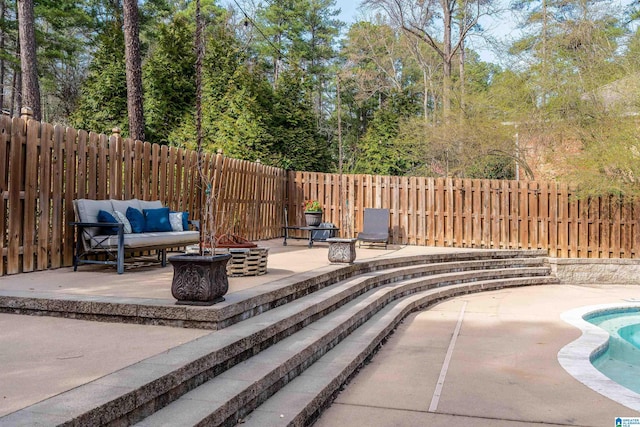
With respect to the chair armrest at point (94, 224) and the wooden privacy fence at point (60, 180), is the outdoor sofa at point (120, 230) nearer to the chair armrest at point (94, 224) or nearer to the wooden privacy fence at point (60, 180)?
the chair armrest at point (94, 224)

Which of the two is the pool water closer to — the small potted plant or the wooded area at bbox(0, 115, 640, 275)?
the wooded area at bbox(0, 115, 640, 275)

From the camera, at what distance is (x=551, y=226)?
10.9 m

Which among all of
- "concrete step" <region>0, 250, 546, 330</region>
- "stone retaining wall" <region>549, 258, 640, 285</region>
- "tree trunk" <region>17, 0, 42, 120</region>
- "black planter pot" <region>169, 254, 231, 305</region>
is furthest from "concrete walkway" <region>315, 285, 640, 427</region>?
"tree trunk" <region>17, 0, 42, 120</region>

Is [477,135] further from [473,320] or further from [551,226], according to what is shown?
[473,320]

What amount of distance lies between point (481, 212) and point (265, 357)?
29.3ft

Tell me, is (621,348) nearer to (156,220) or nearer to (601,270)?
(156,220)

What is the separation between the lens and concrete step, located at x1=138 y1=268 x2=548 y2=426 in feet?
7.62

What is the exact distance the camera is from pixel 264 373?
2.90m

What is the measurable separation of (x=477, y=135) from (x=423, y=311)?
7.83m

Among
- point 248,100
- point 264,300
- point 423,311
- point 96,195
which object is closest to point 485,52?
point 248,100

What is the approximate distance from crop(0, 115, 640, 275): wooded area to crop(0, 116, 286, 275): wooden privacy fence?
15 millimetres

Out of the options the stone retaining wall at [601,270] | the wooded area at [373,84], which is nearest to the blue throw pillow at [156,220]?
the wooded area at [373,84]

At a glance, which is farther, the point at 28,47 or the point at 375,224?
the point at 375,224

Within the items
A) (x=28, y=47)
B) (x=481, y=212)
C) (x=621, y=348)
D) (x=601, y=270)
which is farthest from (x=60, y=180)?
(x=601, y=270)
